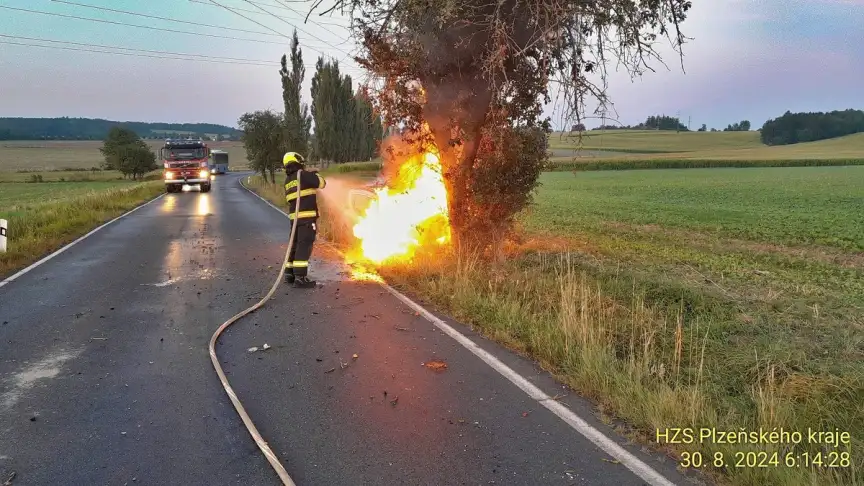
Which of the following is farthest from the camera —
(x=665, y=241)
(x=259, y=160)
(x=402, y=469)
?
(x=259, y=160)

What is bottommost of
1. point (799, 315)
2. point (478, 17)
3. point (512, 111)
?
point (799, 315)

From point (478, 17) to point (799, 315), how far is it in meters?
5.91

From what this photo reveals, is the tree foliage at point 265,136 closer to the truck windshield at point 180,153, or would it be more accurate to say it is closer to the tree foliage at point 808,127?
the truck windshield at point 180,153

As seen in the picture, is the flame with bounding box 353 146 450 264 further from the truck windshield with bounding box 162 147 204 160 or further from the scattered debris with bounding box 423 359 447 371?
the truck windshield with bounding box 162 147 204 160

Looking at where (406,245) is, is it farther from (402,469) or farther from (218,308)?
(402,469)

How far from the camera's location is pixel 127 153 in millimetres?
60281

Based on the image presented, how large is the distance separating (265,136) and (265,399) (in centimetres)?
3077

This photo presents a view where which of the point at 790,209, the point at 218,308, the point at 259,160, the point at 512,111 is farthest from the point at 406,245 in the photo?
the point at 259,160

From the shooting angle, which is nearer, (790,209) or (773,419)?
(773,419)

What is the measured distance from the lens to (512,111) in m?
8.90

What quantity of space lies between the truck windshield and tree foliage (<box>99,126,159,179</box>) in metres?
33.4

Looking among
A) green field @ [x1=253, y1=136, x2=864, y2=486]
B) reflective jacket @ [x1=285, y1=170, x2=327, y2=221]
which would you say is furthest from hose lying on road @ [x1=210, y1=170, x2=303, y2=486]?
green field @ [x1=253, y1=136, x2=864, y2=486]

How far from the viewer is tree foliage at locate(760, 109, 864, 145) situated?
102 metres

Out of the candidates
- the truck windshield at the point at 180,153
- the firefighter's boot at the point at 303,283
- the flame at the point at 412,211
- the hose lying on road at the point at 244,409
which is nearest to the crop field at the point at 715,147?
the truck windshield at the point at 180,153
